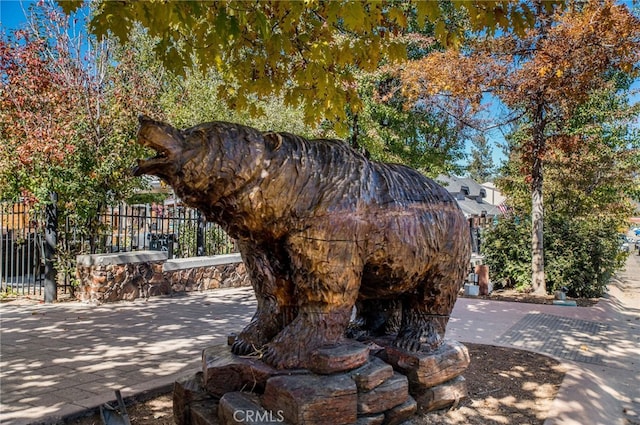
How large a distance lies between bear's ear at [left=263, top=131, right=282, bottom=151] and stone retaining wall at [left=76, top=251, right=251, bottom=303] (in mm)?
6324

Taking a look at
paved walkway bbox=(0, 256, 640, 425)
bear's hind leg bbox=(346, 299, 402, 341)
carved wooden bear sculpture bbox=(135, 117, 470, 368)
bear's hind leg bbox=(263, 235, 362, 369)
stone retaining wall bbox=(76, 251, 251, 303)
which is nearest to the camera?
carved wooden bear sculpture bbox=(135, 117, 470, 368)

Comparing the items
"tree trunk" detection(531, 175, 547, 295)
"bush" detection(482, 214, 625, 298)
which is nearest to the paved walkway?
"bush" detection(482, 214, 625, 298)

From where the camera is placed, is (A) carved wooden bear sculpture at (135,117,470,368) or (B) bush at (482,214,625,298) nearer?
(A) carved wooden bear sculpture at (135,117,470,368)

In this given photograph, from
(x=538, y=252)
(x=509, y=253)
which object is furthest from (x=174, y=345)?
(x=509, y=253)

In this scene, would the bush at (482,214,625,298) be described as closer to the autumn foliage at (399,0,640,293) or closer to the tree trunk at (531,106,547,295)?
the tree trunk at (531,106,547,295)

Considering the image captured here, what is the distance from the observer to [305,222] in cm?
247

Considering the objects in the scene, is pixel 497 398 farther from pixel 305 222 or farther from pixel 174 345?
pixel 174 345

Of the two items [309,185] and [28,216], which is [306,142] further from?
[28,216]

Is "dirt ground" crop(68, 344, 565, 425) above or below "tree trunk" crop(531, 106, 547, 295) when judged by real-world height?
below

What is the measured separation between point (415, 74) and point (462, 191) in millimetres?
24933

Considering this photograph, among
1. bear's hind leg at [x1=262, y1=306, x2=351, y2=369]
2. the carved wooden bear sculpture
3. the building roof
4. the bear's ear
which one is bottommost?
bear's hind leg at [x1=262, y1=306, x2=351, y2=369]

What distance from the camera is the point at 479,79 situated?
9703 mm

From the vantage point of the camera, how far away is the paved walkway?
3576 mm

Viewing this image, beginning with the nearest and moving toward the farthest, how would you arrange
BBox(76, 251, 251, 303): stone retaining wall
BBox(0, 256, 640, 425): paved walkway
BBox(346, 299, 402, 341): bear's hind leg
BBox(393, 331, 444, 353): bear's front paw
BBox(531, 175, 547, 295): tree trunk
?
BBox(393, 331, 444, 353): bear's front paw, BBox(346, 299, 402, 341): bear's hind leg, BBox(0, 256, 640, 425): paved walkway, BBox(76, 251, 251, 303): stone retaining wall, BBox(531, 175, 547, 295): tree trunk
